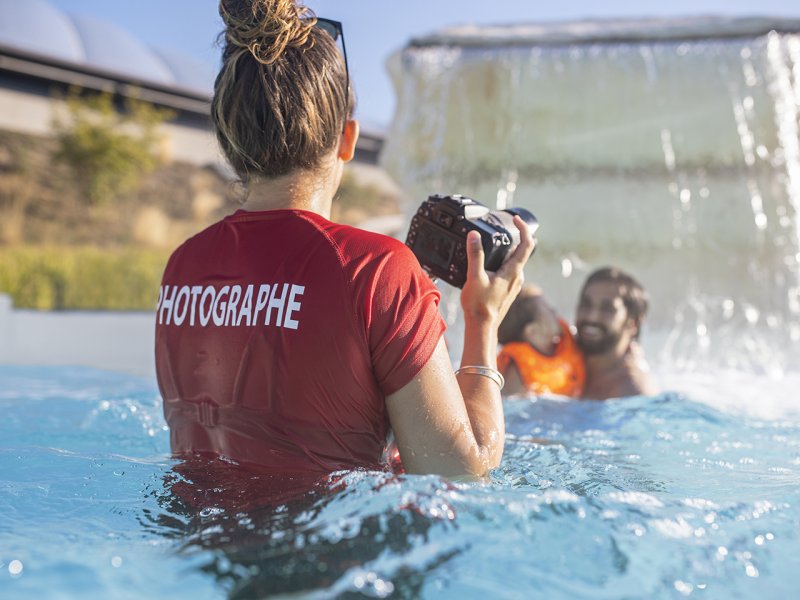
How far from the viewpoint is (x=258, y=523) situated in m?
1.51

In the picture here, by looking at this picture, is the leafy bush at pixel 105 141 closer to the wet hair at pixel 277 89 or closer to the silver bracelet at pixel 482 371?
the wet hair at pixel 277 89

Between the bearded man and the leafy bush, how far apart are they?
1615 centimetres

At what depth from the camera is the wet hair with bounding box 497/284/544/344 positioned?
4.04 m

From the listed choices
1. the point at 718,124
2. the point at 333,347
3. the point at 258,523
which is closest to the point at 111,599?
the point at 258,523

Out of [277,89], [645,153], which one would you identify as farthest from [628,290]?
[645,153]

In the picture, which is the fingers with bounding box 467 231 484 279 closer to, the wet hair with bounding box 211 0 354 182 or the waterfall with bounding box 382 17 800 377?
the wet hair with bounding box 211 0 354 182

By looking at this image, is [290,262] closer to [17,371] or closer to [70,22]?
[17,371]

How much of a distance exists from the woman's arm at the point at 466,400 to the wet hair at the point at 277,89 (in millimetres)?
405

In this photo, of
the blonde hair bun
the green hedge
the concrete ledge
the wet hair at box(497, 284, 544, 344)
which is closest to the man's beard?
the wet hair at box(497, 284, 544, 344)

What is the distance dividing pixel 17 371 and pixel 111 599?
4.63 m

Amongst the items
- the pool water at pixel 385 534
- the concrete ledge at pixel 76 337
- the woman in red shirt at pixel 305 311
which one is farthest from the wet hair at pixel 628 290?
the concrete ledge at pixel 76 337

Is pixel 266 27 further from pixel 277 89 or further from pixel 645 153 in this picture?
pixel 645 153

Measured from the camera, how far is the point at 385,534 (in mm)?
1476

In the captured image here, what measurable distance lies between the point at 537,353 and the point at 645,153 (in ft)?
11.6
